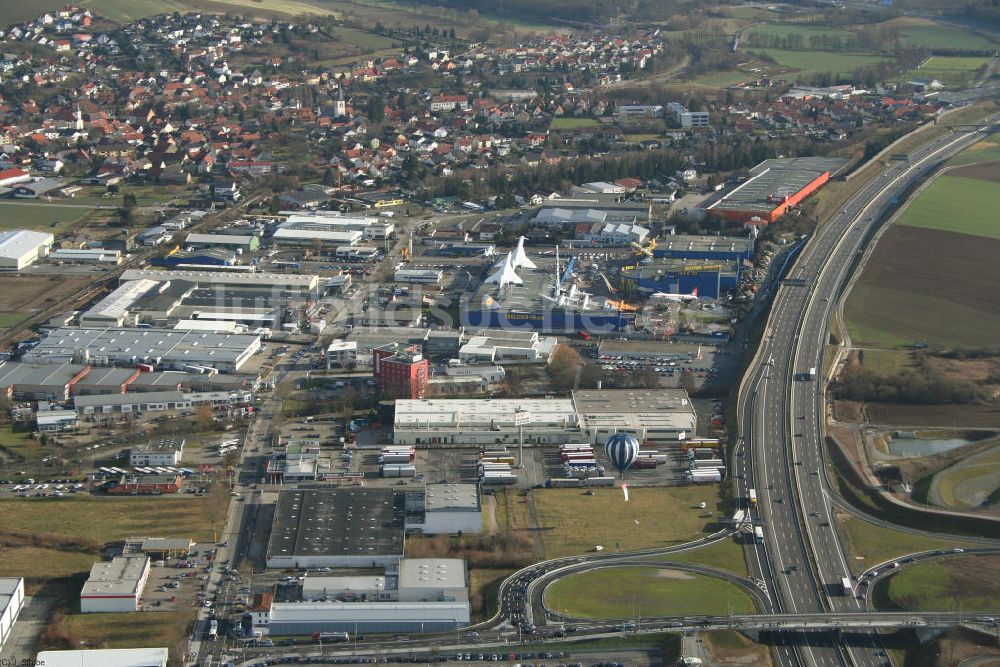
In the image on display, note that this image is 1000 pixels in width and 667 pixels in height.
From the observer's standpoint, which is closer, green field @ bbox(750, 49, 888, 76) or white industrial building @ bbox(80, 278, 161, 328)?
white industrial building @ bbox(80, 278, 161, 328)

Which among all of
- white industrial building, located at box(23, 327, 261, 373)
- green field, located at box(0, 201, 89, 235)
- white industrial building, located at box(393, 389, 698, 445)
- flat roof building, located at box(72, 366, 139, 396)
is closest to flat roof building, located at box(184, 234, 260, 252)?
green field, located at box(0, 201, 89, 235)

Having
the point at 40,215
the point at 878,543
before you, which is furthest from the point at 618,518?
the point at 40,215

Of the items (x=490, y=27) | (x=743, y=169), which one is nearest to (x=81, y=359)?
(x=743, y=169)

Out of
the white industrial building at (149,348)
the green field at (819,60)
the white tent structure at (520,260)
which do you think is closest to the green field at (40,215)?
the white industrial building at (149,348)

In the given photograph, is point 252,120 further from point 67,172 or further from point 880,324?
point 880,324

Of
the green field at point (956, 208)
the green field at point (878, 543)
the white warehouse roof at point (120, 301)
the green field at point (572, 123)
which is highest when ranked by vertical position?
the green field at point (956, 208)

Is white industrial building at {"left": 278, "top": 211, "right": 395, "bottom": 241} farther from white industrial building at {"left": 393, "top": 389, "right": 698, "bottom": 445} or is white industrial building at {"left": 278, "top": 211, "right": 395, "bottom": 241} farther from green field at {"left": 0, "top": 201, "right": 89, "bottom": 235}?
white industrial building at {"left": 393, "top": 389, "right": 698, "bottom": 445}

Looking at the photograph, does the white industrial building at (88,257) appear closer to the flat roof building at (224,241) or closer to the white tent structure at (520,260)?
the flat roof building at (224,241)

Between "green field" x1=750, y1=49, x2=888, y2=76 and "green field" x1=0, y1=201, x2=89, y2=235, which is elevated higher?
"green field" x1=750, y1=49, x2=888, y2=76
